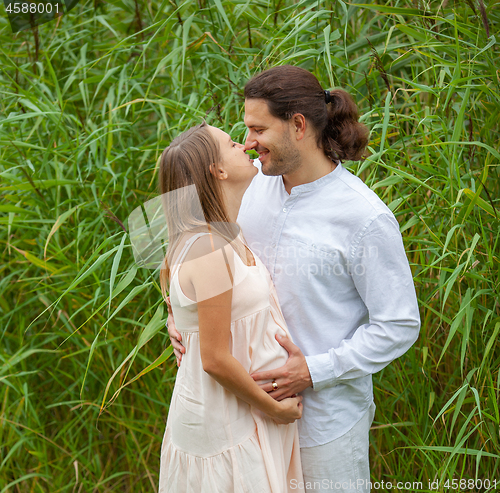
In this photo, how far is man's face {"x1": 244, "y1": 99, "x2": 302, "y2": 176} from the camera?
1.61 m

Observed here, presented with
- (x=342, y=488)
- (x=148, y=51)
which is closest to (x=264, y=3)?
(x=148, y=51)

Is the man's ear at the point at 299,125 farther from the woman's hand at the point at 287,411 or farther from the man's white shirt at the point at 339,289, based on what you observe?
the woman's hand at the point at 287,411

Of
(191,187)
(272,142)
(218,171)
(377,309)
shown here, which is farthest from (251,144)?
(377,309)

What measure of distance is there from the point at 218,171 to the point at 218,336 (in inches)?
19.0

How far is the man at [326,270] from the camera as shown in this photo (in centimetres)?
151

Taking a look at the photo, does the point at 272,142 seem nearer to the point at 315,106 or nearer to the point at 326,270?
the point at 315,106

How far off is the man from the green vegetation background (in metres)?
0.26

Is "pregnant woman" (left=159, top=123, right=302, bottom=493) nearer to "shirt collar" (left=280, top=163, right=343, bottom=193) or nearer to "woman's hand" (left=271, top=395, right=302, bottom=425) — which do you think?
"woman's hand" (left=271, top=395, right=302, bottom=425)

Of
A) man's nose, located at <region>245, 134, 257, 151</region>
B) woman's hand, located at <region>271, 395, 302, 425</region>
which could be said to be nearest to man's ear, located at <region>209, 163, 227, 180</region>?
man's nose, located at <region>245, 134, 257, 151</region>

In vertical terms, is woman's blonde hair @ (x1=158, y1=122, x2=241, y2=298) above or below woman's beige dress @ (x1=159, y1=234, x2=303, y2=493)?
above

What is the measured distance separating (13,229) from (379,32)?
1.95 metres

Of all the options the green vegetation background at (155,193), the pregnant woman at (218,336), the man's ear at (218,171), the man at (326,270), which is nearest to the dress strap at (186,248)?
the pregnant woman at (218,336)

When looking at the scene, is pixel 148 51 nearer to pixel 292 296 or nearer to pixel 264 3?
pixel 264 3

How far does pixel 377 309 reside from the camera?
1521 millimetres
